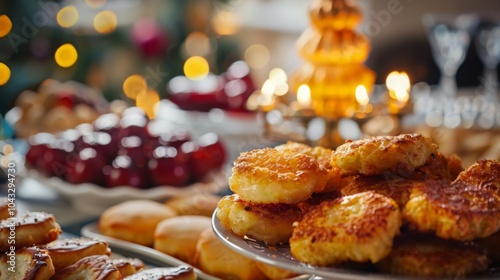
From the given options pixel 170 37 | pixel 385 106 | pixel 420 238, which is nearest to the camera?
pixel 420 238

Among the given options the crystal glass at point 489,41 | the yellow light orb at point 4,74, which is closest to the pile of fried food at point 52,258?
the crystal glass at point 489,41

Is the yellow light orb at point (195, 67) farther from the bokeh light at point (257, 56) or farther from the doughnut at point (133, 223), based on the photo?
the doughnut at point (133, 223)

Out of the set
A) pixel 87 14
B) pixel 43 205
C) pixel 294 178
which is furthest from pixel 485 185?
pixel 87 14

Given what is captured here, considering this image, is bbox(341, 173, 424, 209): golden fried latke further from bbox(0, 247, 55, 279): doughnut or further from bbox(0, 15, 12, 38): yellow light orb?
bbox(0, 15, 12, 38): yellow light orb

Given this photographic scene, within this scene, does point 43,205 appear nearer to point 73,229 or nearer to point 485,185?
point 73,229

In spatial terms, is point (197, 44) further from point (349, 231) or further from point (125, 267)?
point (349, 231)

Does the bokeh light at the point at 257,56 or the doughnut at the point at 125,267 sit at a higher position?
the bokeh light at the point at 257,56
